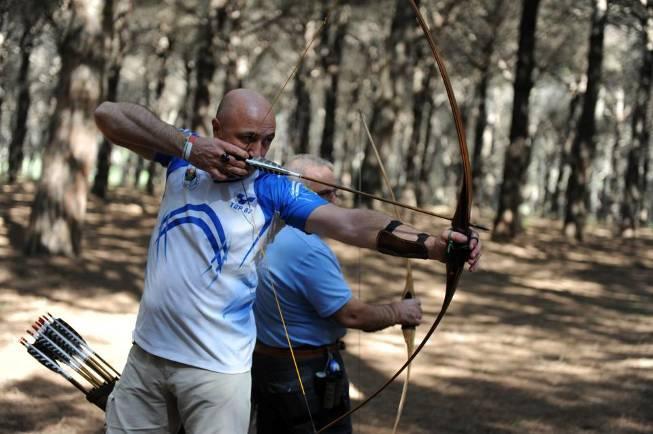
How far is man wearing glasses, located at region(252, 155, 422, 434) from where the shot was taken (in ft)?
11.1

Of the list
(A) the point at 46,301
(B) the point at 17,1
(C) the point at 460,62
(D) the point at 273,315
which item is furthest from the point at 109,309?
(C) the point at 460,62

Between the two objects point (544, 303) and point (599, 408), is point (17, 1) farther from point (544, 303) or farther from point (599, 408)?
point (599, 408)

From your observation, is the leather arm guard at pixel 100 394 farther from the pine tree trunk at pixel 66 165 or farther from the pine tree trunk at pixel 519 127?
the pine tree trunk at pixel 519 127

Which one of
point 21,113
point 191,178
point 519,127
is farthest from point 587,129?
point 191,178

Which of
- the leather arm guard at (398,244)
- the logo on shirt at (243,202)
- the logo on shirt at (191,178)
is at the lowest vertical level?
the leather arm guard at (398,244)

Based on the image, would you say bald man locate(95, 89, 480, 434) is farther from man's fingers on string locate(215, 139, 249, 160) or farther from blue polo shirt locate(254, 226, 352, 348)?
blue polo shirt locate(254, 226, 352, 348)

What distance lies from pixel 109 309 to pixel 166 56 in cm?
1880

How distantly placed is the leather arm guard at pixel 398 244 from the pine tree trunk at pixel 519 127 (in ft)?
49.6

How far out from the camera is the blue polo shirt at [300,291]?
336 cm

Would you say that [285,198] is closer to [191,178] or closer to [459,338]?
[191,178]

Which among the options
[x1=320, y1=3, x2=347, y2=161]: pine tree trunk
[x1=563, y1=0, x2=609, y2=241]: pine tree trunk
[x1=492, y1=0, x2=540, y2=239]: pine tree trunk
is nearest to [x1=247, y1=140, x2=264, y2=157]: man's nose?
[x1=492, y1=0, x2=540, y2=239]: pine tree trunk

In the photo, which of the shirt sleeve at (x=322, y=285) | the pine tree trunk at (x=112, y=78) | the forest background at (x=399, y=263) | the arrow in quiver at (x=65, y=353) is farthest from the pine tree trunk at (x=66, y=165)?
the shirt sleeve at (x=322, y=285)

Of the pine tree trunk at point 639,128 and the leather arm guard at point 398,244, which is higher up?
the pine tree trunk at point 639,128

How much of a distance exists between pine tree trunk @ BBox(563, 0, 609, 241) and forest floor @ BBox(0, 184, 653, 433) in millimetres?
3022
